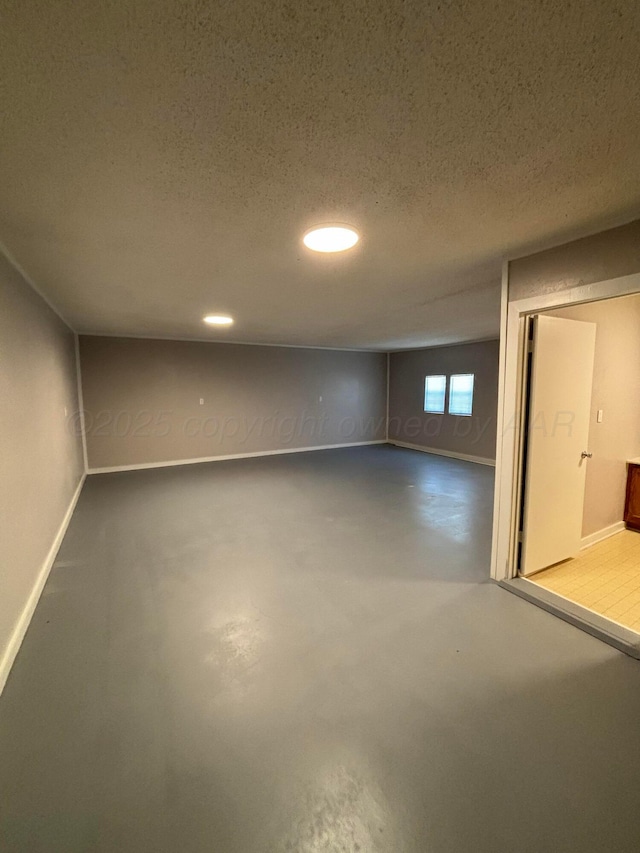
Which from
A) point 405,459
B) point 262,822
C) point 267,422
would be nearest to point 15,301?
point 262,822

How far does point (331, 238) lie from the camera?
1.98 m

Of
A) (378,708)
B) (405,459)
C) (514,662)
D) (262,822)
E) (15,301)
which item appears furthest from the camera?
(405,459)

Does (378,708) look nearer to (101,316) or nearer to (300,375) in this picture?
(101,316)

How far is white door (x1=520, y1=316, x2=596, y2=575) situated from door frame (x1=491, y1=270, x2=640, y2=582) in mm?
77

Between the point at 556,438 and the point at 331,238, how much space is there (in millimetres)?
2182

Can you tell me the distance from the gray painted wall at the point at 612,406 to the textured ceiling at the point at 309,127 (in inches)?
58.9

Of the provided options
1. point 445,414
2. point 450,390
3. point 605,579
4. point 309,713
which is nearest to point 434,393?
point 450,390

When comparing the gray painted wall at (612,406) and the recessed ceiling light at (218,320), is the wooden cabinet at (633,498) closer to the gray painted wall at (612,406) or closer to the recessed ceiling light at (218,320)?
the gray painted wall at (612,406)

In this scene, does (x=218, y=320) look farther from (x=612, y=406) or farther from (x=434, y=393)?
(x=434, y=393)

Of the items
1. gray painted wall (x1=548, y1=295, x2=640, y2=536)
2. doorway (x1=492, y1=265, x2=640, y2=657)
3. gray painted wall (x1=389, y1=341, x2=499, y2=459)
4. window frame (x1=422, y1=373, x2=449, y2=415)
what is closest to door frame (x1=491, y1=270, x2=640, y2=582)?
doorway (x1=492, y1=265, x2=640, y2=657)

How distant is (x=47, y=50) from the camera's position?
0.87 metres

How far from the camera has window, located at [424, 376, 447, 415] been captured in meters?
7.39

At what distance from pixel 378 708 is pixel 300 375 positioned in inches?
255

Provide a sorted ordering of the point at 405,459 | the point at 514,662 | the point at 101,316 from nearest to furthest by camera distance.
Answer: the point at 514,662 → the point at 101,316 → the point at 405,459
